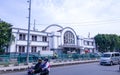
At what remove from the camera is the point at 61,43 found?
56.8m

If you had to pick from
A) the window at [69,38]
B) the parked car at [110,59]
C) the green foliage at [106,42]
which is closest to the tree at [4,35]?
the parked car at [110,59]

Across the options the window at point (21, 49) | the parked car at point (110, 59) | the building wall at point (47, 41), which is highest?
the building wall at point (47, 41)

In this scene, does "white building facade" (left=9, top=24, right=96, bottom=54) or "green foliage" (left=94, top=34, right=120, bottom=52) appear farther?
"green foliage" (left=94, top=34, right=120, bottom=52)

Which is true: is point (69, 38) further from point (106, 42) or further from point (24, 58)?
point (24, 58)

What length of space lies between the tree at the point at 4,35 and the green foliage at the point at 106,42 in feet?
130

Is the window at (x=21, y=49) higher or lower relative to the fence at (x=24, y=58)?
higher

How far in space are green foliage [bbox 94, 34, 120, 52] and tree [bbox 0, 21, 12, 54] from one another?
39.6m

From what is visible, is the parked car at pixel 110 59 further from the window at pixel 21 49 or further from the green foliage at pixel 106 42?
the green foliage at pixel 106 42

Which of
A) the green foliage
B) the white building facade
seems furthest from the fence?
the green foliage

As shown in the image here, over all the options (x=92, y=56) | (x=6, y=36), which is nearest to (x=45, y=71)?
(x=6, y=36)

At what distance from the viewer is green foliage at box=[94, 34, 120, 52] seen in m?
72.4

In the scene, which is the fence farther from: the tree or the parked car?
the tree

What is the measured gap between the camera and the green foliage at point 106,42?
72.4 m

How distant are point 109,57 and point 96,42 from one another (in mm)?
43344
